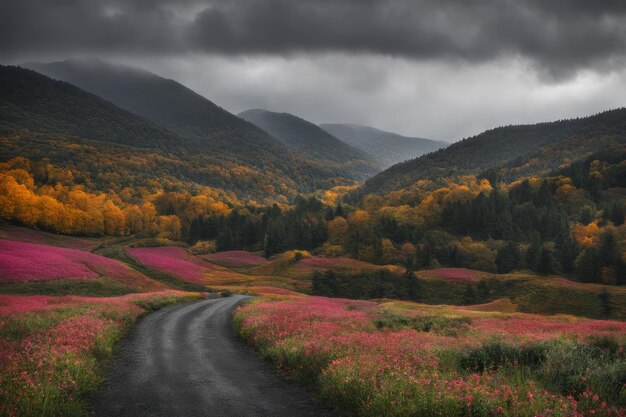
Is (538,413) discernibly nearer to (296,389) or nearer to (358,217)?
(296,389)

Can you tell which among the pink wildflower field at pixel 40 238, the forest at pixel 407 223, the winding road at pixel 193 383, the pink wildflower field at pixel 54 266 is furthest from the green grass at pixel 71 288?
the forest at pixel 407 223

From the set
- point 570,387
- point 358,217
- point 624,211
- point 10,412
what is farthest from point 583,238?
point 10,412

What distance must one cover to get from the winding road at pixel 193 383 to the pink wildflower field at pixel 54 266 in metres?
28.2

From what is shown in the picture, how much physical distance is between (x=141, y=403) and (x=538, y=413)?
36.7 ft

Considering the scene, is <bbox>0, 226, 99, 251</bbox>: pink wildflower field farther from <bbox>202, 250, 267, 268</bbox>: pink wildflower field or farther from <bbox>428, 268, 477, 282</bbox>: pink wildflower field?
<bbox>428, 268, 477, 282</bbox>: pink wildflower field

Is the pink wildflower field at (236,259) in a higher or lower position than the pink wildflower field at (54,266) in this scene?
Result: lower

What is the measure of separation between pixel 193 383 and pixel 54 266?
44.3 metres

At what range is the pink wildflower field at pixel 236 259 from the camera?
119062 mm

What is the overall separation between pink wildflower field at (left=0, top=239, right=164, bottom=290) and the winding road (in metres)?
28.2

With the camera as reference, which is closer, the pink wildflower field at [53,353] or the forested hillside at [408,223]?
the pink wildflower field at [53,353]

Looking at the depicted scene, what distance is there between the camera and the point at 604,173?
18975cm

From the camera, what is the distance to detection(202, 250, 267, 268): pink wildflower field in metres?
119

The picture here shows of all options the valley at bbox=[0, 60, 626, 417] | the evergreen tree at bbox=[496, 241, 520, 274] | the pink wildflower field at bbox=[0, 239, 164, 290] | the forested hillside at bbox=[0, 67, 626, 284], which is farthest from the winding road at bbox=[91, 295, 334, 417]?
the evergreen tree at bbox=[496, 241, 520, 274]

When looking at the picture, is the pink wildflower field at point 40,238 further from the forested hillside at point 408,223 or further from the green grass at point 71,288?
the green grass at point 71,288
